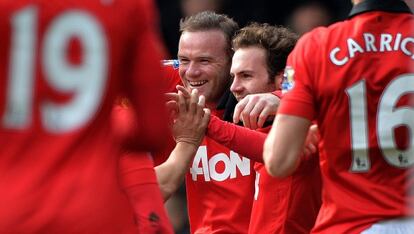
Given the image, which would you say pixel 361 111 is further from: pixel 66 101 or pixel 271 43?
pixel 271 43

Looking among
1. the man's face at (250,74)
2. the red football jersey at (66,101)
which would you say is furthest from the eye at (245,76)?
the red football jersey at (66,101)

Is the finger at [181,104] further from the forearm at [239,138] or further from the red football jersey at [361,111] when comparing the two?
the red football jersey at [361,111]

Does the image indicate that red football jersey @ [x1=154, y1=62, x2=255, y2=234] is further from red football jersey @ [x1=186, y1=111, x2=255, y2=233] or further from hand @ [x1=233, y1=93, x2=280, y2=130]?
hand @ [x1=233, y1=93, x2=280, y2=130]

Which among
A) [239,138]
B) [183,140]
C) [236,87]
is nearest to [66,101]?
[183,140]

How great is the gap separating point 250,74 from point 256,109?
2.19 feet

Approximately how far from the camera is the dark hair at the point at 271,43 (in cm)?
591

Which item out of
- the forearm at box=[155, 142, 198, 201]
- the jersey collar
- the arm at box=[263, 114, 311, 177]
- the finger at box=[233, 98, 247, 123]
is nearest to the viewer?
the arm at box=[263, 114, 311, 177]

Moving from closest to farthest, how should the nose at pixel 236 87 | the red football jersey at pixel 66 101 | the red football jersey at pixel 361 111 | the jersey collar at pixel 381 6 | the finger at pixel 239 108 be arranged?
1. the red football jersey at pixel 66 101
2. the red football jersey at pixel 361 111
3. the jersey collar at pixel 381 6
4. the finger at pixel 239 108
5. the nose at pixel 236 87

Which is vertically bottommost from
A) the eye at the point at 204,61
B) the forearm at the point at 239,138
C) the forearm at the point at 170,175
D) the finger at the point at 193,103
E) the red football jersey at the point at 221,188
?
the red football jersey at the point at 221,188

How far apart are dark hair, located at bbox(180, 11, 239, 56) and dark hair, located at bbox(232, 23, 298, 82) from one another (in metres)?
0.39

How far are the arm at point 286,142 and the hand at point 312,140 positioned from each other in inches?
10.5

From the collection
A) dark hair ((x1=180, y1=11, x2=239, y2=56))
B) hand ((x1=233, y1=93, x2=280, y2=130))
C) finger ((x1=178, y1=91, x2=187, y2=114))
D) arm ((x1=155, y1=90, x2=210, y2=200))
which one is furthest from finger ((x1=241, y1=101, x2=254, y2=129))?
dark hair ((x1=180, y1=11, x2=239, y2=56))

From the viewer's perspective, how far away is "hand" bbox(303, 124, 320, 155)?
14.9ft

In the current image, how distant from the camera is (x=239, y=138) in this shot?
204 inches
